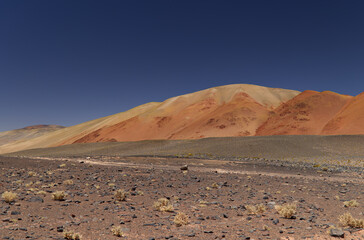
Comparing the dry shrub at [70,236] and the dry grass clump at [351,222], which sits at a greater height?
the dry shrub at [70,236]

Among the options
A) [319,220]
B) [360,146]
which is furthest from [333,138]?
[319,220]

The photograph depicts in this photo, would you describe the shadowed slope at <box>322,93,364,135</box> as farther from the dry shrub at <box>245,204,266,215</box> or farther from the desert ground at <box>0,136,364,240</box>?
the dry shrub at <box>245,204,266,215</box>

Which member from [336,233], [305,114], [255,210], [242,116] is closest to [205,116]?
[242,116]

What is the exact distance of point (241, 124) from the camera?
266ft

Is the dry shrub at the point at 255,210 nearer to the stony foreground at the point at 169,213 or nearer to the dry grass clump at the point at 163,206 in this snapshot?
the stony foreground at the point at 169,213

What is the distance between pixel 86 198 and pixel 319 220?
840cm

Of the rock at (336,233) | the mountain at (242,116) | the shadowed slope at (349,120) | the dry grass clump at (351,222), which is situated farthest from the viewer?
the mountain at (242,116)

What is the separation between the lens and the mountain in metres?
67.9

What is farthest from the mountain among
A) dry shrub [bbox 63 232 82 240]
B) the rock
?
dry shrub [bbox 63 232 82 240]

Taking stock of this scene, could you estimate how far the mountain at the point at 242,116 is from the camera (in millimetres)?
67875

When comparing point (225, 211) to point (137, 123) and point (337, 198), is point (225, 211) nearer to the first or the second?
point (337, 198)

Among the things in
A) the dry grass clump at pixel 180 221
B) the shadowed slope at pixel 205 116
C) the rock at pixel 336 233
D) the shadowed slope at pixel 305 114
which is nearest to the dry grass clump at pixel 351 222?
the rock at pixel 336 233

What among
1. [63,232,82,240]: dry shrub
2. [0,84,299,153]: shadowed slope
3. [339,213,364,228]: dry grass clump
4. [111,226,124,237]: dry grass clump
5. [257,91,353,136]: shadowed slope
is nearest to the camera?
[63,232,82,240]: dry shrub

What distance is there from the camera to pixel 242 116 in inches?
3312
